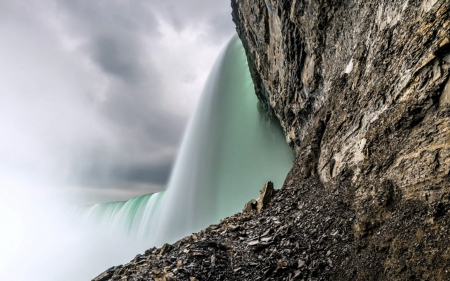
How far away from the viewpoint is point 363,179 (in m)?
7.59

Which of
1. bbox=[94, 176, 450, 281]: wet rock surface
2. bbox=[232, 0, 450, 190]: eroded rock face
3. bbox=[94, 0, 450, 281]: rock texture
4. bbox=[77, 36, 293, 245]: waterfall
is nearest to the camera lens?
bbox=[94, 176, 450, 281]: wet rock surface

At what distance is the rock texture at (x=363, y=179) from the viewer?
546cm

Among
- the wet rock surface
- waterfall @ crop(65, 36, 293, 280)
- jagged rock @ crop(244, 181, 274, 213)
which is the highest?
waterfall @ crop(65, 36, 293, 280)

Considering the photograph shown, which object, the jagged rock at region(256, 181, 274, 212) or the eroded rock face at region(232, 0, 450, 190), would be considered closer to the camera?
the eroded rock face at region(232, 0, 450, 190)

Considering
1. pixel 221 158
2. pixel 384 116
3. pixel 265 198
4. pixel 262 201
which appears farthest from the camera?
pixel 221 158

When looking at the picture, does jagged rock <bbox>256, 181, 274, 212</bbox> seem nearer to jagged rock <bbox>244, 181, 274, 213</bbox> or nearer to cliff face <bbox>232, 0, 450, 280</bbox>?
jagged rock <bbox>244, 181, 274, 213</bbox>

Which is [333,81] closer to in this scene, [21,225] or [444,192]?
[444,192]

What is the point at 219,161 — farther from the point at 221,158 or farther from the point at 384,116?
the point at 384,116

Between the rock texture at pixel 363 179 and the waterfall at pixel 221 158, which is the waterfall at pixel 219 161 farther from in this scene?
the rock texture at pixel 363 179

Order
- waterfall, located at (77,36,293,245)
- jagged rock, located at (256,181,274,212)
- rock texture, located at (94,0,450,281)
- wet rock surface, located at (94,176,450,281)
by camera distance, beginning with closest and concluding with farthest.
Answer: wet rock surface, located at (94,176,450,281) < rock texture, located at (94,0,450,281) < jagged rock, located at (256,181,274,212) < waterfall, located at (77,36,293,245)

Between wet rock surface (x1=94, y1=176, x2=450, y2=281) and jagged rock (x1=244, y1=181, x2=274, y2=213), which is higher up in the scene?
jagged rock (x1=244, y1=181, x2=274, y2=213)

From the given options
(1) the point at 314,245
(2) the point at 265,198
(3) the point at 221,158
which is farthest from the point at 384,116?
(3) the point at 221,158

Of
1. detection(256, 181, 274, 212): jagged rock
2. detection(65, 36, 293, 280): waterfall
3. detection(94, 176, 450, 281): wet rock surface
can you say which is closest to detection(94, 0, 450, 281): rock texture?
detection(94, 176, 450, 281): wet rock surface

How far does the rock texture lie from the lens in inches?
215
